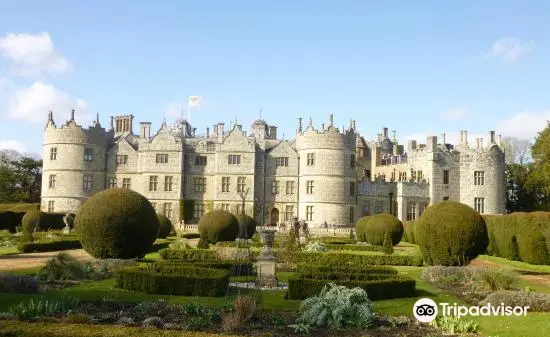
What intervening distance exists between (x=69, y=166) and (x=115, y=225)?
2976 cm

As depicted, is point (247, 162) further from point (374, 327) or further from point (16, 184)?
point (374, 327)

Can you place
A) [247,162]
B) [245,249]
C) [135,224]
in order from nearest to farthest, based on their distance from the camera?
[135,224], [245,249], [247,162]

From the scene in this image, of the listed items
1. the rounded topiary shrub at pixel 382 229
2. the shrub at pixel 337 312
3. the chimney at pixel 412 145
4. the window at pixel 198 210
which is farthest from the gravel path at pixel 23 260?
the chimney at pixel 412 145

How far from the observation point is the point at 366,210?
46031 mm

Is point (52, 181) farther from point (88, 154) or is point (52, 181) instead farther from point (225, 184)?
point (225, 184)

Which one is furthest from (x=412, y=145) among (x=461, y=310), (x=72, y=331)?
(x=72, y=331)

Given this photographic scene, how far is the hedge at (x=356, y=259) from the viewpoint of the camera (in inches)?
854

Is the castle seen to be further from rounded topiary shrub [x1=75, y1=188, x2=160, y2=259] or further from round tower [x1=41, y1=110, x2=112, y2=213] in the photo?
rounded topiary shrub [x1=75, y1=188, x2=160, y2=259]

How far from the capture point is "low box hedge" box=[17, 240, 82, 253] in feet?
80.9

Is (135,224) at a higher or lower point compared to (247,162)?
lower

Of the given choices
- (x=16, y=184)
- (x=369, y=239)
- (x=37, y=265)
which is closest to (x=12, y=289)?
(x=37, y=265)

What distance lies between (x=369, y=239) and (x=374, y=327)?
21288 mm

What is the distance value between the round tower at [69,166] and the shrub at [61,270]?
101 feet

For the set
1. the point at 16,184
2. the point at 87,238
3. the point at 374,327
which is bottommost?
the point at 374,327
